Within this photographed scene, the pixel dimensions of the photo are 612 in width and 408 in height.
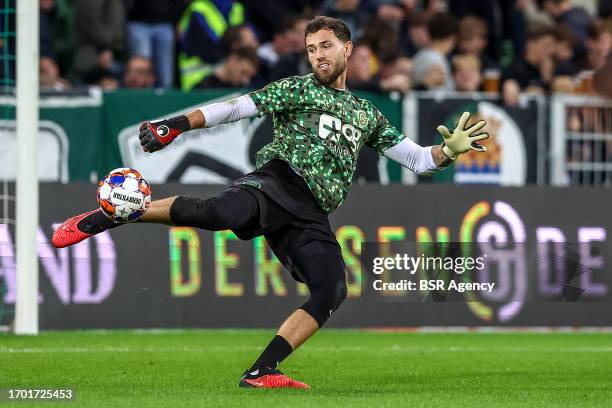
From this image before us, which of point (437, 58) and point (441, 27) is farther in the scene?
point (441, 27)

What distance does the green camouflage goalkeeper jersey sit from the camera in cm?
898

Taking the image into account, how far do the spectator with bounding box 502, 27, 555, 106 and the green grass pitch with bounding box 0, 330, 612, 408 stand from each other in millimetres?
4568

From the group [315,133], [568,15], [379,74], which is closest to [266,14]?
[379,74]

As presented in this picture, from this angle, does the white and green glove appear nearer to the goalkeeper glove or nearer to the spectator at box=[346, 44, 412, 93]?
the goalkeeper glove

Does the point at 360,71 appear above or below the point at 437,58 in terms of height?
below

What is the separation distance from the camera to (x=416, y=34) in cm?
1827

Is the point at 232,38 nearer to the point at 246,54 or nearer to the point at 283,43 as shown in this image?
the point at 246,54

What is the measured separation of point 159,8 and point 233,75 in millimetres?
1687

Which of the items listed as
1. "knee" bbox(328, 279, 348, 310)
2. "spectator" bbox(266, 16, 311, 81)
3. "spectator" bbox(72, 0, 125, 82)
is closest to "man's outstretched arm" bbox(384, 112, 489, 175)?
"knee" bbox(328, 279, 348, 310)

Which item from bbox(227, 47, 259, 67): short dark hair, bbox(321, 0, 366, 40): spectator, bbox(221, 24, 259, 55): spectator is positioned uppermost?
bbox(321, 0, 366, 40): spectator

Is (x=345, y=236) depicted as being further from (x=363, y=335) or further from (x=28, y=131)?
(x=28, y=131)

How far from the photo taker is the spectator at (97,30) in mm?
16969

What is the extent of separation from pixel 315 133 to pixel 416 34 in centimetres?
949

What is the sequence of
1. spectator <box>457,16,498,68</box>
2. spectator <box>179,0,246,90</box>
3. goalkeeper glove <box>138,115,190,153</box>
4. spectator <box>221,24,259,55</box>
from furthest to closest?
1. spectator <box>457,16,498,68</box>
2. spectator <box>179,0,246,90</box>
3. spectator <box>221,24,259,55</box>
4. goalkeeper glove <box>138,115,190,153</box>
